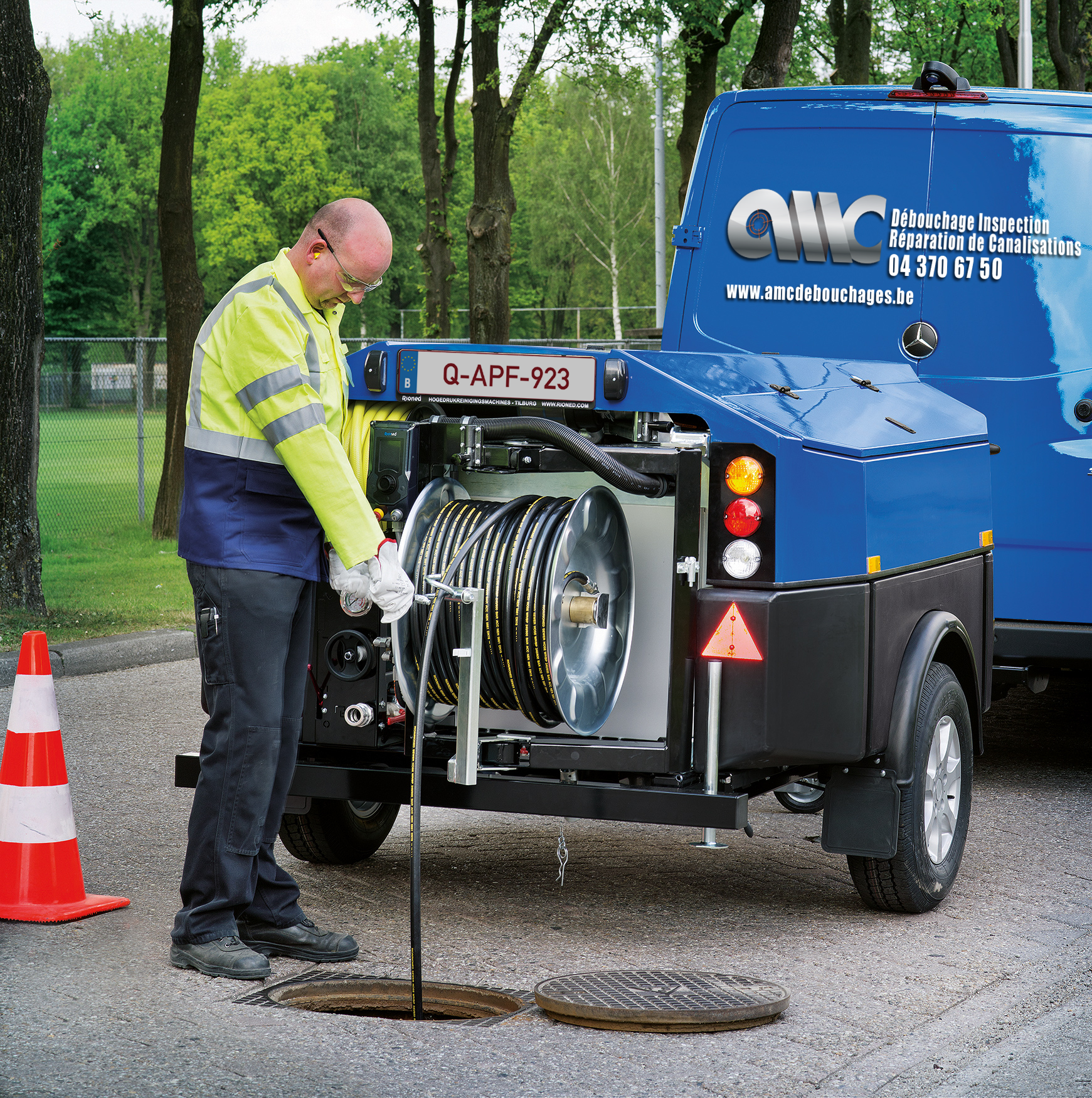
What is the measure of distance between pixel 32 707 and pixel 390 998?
1.49 metres

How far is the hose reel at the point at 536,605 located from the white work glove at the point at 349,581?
0.64ft

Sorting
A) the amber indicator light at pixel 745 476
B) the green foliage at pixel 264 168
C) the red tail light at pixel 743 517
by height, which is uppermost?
the green foliage at pixel 264 168

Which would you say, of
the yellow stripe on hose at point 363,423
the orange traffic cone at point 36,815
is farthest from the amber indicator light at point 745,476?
the orange traffic cone at point 36,815

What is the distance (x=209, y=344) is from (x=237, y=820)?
4.23 ft

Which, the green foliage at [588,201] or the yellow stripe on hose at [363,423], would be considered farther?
the green foliage at [588,201]

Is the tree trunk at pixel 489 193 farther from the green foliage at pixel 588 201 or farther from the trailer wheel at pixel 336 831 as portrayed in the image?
the green foliage at pixel 588 201

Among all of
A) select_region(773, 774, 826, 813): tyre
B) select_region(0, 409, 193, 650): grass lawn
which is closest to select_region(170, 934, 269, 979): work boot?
select_region(773, 774, 826, 813): tyre

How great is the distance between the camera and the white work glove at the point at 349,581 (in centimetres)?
427

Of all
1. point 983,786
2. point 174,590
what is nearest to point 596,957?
point 983,786

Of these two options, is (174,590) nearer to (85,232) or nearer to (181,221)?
(181,221)

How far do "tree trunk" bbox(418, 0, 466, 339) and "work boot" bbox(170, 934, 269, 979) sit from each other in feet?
74.0

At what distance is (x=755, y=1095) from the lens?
359 centimetres

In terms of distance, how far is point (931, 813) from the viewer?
16.9ft

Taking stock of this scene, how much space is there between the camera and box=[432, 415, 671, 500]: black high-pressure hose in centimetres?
450
